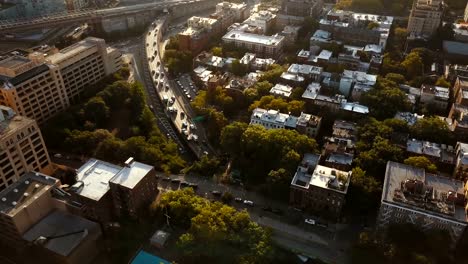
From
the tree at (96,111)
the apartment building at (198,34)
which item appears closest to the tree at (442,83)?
the apartment building at (198,34)

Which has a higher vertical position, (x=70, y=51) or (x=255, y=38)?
(x=70, y=51)

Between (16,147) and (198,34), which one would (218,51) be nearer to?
(198,34)

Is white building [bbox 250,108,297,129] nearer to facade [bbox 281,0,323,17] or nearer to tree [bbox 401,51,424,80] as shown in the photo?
tree [bbox 401,51,424,80]

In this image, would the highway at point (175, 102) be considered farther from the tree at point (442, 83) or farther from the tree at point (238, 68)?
the tree at point (442, 83)

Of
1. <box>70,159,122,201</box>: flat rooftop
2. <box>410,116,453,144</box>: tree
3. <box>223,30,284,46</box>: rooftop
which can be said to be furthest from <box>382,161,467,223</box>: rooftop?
<box>223,30,284,46</box>: rooftop

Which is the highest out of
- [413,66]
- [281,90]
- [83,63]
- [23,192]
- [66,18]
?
[66,18]

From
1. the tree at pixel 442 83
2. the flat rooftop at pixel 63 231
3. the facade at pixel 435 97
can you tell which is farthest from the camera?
the tree at pixel 442 83

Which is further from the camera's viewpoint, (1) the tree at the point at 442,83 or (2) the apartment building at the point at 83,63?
(1) the tree at the point at 442,83

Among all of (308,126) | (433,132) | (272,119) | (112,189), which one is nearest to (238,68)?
(272,119)
